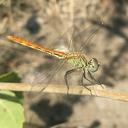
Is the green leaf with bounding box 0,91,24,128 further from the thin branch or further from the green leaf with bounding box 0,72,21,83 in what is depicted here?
the thin branch

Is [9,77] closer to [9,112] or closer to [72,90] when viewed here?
[9,112]

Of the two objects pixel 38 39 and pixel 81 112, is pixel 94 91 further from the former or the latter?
pixel 38 39

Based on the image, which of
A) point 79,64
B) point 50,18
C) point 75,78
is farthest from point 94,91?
point 50,18

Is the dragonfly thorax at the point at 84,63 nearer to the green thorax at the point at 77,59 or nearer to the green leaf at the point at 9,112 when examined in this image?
the green thorax at the point at 77,59

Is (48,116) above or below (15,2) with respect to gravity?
below

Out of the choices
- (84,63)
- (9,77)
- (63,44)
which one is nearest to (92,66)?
(84,63)

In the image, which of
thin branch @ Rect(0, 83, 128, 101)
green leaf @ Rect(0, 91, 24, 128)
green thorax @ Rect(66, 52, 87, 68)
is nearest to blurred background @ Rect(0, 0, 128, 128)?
green thorax @ Rect(66, 52, 87, 68)
